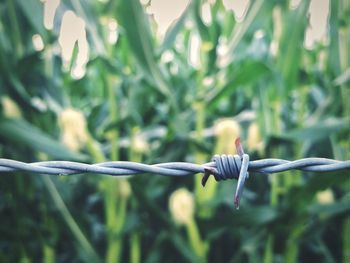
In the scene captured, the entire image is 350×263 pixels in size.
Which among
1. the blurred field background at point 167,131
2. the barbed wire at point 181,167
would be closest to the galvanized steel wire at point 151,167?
the barbed wire at point 181,167

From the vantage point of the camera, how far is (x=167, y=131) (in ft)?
2.55

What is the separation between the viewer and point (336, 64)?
0.76 meters

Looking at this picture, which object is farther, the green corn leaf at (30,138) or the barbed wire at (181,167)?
the green corn leaf at (30,138)

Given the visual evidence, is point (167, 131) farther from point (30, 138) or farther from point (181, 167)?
point (181, 167)

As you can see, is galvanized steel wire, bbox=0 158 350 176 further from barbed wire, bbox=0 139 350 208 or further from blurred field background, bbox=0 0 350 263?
blurred field background, bbox=0 0 350 263

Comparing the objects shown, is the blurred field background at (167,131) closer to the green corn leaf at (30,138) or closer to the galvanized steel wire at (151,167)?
the green corn leaf at (30,138)

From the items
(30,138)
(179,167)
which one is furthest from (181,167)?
(30,138)

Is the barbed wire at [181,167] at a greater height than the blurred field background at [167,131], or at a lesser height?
lesser

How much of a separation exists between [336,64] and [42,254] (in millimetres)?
626

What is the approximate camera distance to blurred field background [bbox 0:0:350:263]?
71 centimetres

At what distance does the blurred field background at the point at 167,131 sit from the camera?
0.71 metres

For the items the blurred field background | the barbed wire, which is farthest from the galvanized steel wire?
the blurred field background

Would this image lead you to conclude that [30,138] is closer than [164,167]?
No

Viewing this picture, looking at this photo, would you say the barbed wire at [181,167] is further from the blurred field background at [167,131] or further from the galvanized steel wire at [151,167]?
the blurred field background at [167,131]
